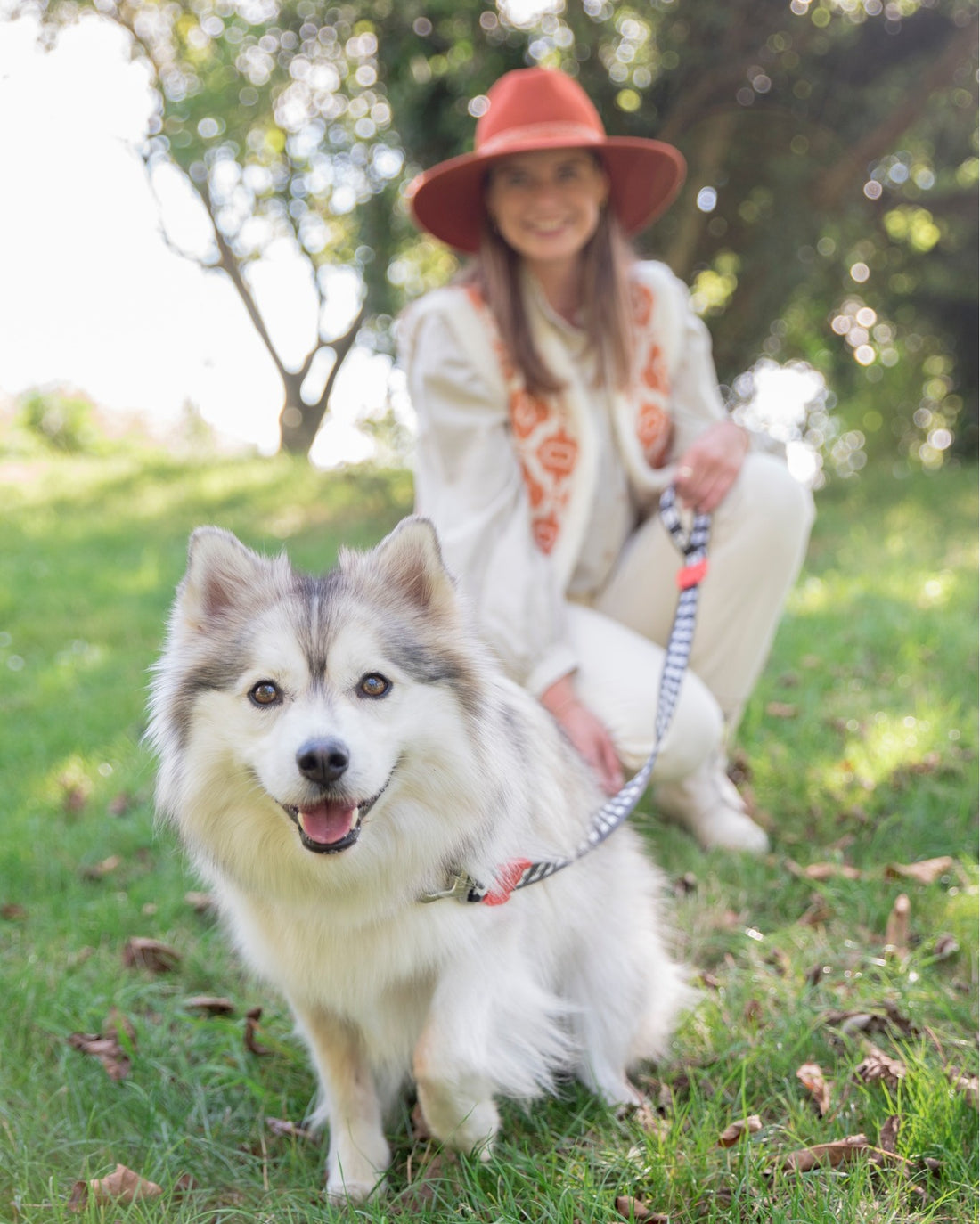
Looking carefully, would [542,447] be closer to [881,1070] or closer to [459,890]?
[459,890]

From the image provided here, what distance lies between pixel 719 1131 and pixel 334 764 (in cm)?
107

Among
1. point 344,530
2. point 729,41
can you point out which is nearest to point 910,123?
point 729,41

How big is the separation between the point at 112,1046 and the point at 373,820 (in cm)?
107

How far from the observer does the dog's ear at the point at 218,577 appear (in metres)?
1.94

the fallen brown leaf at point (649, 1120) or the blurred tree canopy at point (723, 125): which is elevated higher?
the blurred tree canopy at point (723, 125)

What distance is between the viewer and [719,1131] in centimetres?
196

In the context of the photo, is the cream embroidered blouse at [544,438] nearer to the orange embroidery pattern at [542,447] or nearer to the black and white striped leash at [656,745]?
the orange embroidery pattern at [542,447]

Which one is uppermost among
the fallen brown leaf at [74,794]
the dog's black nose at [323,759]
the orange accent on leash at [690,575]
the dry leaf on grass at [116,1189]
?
the dog's black nose at [323,759]

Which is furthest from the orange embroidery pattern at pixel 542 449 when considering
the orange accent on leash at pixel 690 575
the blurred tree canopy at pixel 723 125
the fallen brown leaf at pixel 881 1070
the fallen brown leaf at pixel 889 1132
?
the blurred tree canopy at pixel 723 125

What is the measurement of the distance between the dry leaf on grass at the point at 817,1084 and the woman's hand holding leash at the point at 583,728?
0.80m

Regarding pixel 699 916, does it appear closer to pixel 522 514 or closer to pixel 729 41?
pixel 522 514

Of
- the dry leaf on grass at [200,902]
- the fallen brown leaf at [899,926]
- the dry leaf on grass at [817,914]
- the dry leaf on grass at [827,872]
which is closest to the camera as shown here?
the fallen brown leaf at [899,926]

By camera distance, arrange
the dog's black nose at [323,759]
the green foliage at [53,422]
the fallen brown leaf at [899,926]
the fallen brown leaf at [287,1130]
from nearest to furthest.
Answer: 1. the dog's black nose at [323,759]
2. the fallen brown leaf at [287,1130]
3. the fallen brown leaf at [899,926]
4. the green foliage at [53,422]

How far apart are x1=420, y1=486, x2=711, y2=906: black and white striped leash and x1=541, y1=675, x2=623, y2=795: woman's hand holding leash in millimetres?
103
